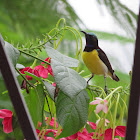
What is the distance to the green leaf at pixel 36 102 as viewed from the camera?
324mm

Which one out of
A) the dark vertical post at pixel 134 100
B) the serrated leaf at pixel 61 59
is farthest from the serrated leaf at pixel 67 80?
the dark vertical post at pixel 134 100

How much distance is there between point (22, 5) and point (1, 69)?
1.54 meters

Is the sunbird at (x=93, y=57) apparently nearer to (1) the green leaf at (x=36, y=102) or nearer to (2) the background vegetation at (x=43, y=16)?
(1) the green leaf at (x=36, y=102)

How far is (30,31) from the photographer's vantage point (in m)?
1.58

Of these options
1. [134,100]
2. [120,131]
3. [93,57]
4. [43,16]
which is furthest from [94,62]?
[43,16]

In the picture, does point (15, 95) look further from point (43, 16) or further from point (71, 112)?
point (43, 16)

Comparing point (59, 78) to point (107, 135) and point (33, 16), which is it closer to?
point (107, 135)

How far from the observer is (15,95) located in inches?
7.1

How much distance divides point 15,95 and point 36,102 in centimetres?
16

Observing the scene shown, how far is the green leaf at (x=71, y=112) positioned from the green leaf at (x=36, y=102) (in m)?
0.04

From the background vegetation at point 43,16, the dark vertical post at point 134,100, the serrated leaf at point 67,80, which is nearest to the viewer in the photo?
the dark vertical post at point 134,100

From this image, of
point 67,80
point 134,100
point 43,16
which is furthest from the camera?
point 43,16

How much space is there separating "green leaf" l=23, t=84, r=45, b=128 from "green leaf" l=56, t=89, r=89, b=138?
4cm

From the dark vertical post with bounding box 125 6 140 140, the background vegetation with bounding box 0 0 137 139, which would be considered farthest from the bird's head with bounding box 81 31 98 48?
the background vegetation with bounding box 0 0 137 139
